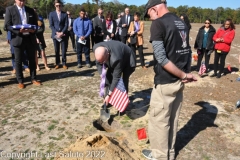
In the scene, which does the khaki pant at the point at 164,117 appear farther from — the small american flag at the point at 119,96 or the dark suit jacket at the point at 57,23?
the dark suit jacket at the point at 57,23

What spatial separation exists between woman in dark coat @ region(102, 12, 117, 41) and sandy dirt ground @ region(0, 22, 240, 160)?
2446 millimetres

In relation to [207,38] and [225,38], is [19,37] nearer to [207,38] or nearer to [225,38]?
[207,38]

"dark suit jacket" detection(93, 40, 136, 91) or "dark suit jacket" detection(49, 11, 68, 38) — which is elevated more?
"dark suit jacket" detection(49, 11, 68, 38)

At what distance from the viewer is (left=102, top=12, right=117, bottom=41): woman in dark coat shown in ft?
28.9

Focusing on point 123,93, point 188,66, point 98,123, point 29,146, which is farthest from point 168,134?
point 29,146

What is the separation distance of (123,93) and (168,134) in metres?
1.26

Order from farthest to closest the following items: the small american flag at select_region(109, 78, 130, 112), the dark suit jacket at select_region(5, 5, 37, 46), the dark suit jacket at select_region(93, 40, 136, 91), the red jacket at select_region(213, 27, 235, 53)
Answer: the red jacket at select_region(213, 27, 235, 53)
the dark suit jacket at select_region(5, 5, 37, 46)
the small american flag at select_region(109, 78, 130, 112)
the dark suit jacket at select_region(93, 40, 136, 91)

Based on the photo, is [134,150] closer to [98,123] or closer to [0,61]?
[98,123]

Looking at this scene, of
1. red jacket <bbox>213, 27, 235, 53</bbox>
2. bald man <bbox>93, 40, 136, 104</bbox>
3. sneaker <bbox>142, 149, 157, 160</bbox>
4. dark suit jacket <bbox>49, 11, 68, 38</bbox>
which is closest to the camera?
sneaker <bbox>142, 149, 157, 160</bbox>

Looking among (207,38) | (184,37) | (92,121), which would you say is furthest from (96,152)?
(207,38)

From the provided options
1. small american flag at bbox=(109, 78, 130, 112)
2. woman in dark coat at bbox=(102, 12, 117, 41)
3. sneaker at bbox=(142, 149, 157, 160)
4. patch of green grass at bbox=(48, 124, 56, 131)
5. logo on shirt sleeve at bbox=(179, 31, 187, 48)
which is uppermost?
woman in dark coat at bbox=(102, 12, 117, 41)

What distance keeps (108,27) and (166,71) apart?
660 centimetres

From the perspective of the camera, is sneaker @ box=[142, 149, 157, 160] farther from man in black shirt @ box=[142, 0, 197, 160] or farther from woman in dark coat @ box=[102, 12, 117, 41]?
woman in dark coat @ box=[102, 12, 117, 41]

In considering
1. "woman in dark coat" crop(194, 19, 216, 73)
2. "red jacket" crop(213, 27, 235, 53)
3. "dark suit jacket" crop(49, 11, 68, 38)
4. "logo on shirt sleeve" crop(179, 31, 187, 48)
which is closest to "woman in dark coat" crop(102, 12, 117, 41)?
A: "dark suit jacket" crop(49, 11, 68, 38)
